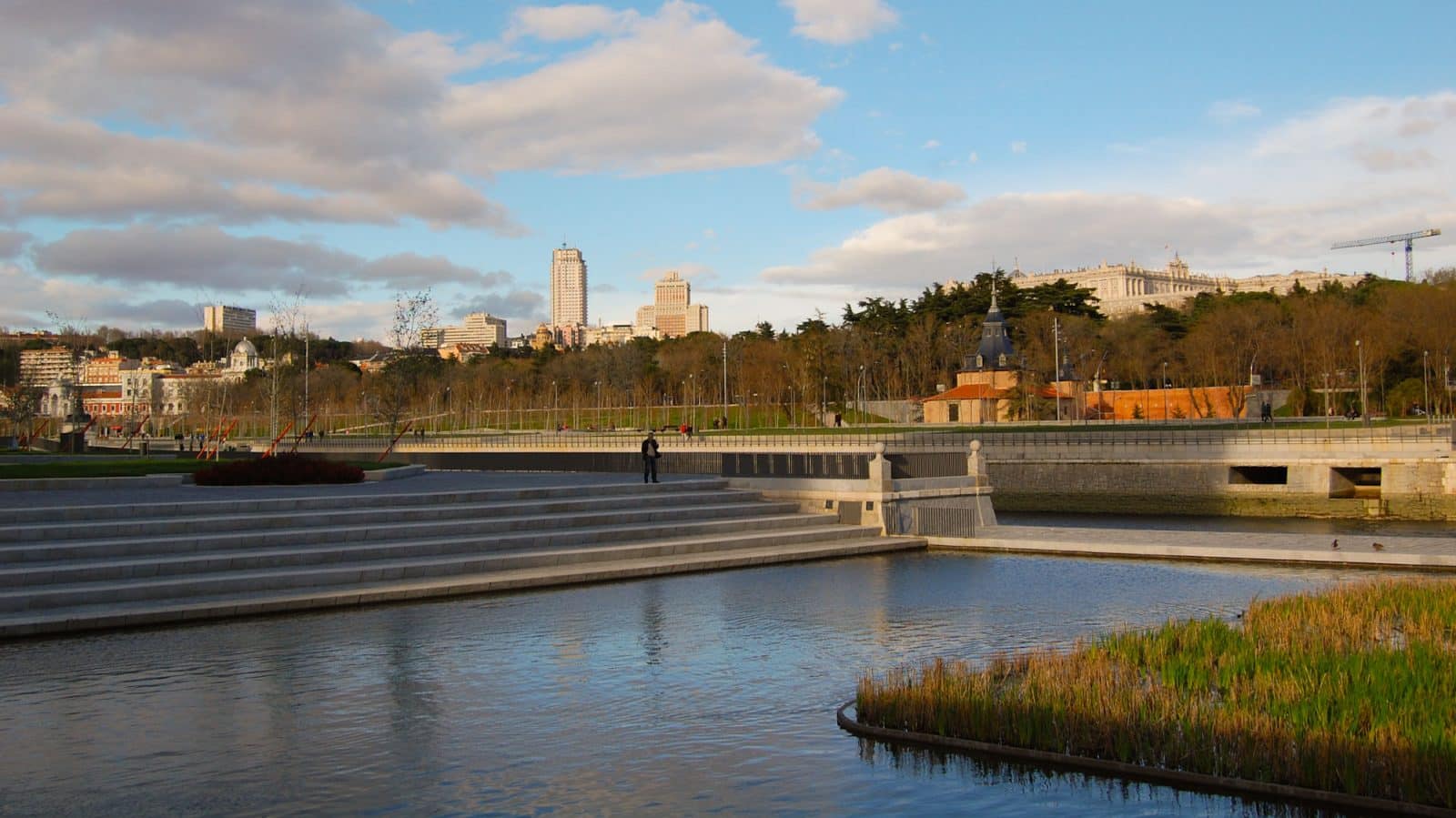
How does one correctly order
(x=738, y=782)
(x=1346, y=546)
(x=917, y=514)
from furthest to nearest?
1. (x=917, y=514)
2. (x=1346, y=546)
3. (x=738, y=782)

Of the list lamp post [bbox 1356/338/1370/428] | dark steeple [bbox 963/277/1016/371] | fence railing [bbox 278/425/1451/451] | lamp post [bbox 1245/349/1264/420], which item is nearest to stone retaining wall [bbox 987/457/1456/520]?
fence railing [bbox 278/425/1451/451]

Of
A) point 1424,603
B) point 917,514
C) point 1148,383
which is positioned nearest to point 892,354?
point 1148,383

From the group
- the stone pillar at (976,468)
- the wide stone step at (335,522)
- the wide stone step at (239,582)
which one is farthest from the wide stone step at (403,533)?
the stone pillar at (976,468)

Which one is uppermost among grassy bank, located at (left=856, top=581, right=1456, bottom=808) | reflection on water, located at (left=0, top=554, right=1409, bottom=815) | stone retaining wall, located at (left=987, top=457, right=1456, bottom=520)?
grassy bank, located at (left=856, top=581, right=1456, bottom=808)

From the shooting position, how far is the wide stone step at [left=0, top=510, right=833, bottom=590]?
17.5 metres

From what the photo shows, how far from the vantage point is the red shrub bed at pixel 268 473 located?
2633cm

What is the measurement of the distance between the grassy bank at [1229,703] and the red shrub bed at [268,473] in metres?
17.8

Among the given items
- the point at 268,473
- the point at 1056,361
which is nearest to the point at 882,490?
the point at 268,473

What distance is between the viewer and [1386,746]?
8656 mm

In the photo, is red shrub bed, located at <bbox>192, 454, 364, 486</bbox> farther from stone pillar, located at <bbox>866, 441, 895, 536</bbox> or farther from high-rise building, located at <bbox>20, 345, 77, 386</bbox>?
high-rise building, located at <bbox>20, 345, 77, 386</bbox>

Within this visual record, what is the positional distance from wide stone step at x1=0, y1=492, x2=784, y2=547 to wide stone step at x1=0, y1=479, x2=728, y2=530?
571mm

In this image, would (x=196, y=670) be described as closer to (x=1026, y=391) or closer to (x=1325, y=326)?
(x=1026, y=391)

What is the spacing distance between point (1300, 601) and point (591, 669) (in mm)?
8978

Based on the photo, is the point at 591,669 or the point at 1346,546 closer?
the point at 591,669
